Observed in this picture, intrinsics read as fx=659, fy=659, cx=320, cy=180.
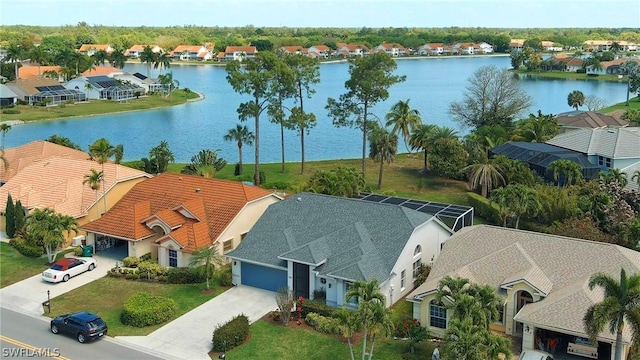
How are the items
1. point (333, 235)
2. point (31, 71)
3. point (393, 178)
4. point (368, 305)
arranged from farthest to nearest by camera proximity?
point (31, 71) < point (393, 178) < point (333, 235) < point (368, 305)

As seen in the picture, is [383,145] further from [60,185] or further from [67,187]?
[60,185]

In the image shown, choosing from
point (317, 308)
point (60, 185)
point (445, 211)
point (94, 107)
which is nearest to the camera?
point (317, 308)

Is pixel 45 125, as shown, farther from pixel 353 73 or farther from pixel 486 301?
pixel 486 301

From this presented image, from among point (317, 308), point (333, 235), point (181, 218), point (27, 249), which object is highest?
point (333, 235)

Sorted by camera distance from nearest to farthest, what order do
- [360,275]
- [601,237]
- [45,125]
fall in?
[360,275], [601,237], [45,125]

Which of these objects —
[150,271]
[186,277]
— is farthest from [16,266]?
[186,277]

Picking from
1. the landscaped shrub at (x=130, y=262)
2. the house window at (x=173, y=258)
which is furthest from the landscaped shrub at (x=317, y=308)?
the landscaped shrub at (x=130, y=262)

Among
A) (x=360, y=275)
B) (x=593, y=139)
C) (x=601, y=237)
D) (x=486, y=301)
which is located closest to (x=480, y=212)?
(x=601, y=237)
